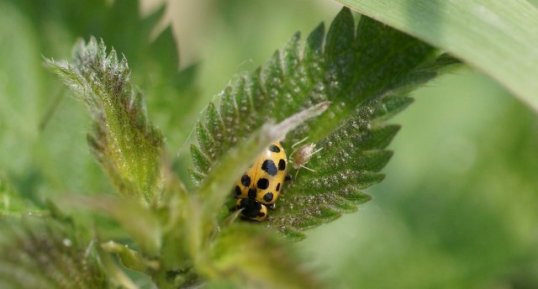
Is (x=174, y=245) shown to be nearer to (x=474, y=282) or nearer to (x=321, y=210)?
(x=321, y=210)

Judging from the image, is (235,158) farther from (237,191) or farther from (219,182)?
(237,191)

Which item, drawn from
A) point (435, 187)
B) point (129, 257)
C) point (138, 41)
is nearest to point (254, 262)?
point (129, 257)

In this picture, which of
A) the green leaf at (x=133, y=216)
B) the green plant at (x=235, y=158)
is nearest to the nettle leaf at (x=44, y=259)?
the green plant at (x=235, y=158)

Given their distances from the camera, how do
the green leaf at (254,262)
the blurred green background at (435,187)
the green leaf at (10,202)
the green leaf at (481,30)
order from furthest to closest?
the blurred green background at (435,187) → the green leaf at (10,202) → the green leaf at (481,30) → the green leaf at (254,262)

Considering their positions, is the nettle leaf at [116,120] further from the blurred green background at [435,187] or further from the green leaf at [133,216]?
the blurred green background at [435,187]

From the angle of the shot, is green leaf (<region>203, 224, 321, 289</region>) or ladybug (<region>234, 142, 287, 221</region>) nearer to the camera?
green leaf (<region>203, 224, 321, 289</region>)

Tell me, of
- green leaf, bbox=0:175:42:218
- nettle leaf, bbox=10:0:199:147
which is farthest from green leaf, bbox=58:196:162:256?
nettle leaf, bbox=10:0:199:147

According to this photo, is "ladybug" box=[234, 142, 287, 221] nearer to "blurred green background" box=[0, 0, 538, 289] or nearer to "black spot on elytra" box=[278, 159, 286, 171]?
"black spot on elytra" box=[278, 159, 286, 171]

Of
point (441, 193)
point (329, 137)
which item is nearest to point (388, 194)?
point (441, 193)
